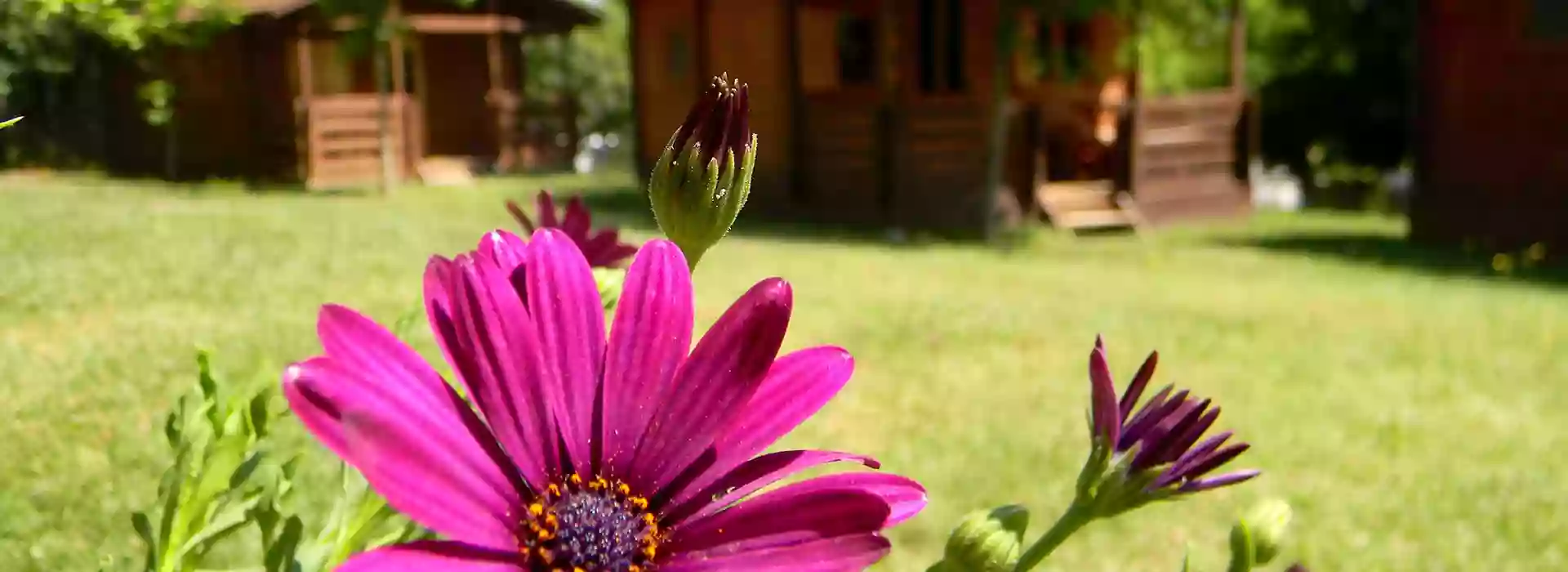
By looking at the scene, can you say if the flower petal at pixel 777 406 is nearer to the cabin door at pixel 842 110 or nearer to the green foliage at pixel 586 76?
the cabin door at pixel 842 110

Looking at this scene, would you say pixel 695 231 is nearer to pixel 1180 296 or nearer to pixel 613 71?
pixel 1180 296

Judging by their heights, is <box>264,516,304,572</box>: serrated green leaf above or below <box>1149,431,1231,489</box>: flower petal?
below

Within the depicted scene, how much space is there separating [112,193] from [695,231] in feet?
28.9

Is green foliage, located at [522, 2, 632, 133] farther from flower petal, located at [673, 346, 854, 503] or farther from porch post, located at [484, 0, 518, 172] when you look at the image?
flower petal, located at [673, 346, 854, 503]

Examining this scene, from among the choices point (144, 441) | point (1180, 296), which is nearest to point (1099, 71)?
point (1180, 296)

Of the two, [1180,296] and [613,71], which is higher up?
[613,71]

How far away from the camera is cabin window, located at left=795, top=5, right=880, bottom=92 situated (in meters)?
15.8

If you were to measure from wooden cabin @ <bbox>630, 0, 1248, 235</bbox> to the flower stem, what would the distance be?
12.7 metres

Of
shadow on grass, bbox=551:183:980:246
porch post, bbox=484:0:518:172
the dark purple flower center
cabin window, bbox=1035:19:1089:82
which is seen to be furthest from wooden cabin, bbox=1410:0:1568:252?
the dark purple flower center

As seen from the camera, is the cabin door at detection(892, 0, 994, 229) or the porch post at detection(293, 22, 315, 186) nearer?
the cabin door at detection(892, 0, 994, 229)

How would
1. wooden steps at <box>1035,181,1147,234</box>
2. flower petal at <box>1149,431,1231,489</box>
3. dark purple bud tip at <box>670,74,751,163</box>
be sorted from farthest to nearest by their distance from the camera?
wooden steps at <box>1035,181,1147,234</box>
flower petal at <box>1149,431,1231,489</box>
dark purple bud tip at <box>670,74,751,163</box>

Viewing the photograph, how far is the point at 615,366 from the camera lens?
0.80 metres

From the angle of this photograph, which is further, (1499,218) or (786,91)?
(786,91)

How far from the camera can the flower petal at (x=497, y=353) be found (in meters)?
0.73
